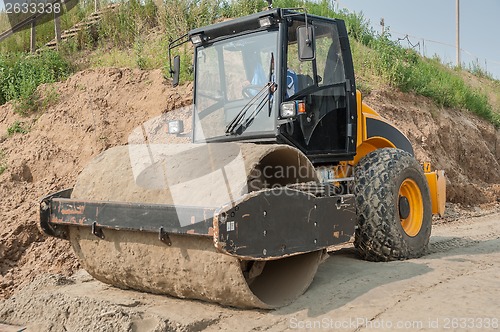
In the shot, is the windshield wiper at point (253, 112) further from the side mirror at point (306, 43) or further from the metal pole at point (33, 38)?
the metal pole at point (33, 38)

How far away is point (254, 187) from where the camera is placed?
4.61 m

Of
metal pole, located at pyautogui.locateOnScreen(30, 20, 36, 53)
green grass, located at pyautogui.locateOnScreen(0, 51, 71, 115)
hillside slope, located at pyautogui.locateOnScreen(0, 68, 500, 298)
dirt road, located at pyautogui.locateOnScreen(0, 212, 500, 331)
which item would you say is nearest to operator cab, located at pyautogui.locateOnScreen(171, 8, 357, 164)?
dirt road, located at pyautogui.locateOnScreen(0, 212, 500, 331)

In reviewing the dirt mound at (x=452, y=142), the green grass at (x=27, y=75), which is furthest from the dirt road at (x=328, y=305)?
the dirt mound at (x=452, y=142)

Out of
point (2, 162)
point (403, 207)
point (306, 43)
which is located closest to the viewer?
point (306, 43)

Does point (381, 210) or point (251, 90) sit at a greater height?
point (251, 90)

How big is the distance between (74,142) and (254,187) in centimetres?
573

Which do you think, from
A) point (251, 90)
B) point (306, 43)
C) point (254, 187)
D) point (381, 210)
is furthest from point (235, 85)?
point (381, 210)

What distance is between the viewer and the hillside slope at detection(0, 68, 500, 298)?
768 centimetres

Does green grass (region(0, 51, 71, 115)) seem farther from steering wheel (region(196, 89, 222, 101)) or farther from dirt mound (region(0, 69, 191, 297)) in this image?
steering wheel (region(196, 89, 222, 101))

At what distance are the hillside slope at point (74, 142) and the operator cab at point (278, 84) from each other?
2.91m

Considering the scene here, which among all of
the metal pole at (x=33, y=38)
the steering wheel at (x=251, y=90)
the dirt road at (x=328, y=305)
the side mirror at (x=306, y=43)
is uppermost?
the metal pole at (x=33, y=38)

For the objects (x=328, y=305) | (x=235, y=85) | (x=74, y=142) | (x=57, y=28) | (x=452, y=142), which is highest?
(x=57, y=28)

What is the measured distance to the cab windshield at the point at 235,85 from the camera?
18.0 ft

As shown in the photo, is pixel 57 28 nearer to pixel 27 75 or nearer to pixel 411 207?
pixel 27 75
